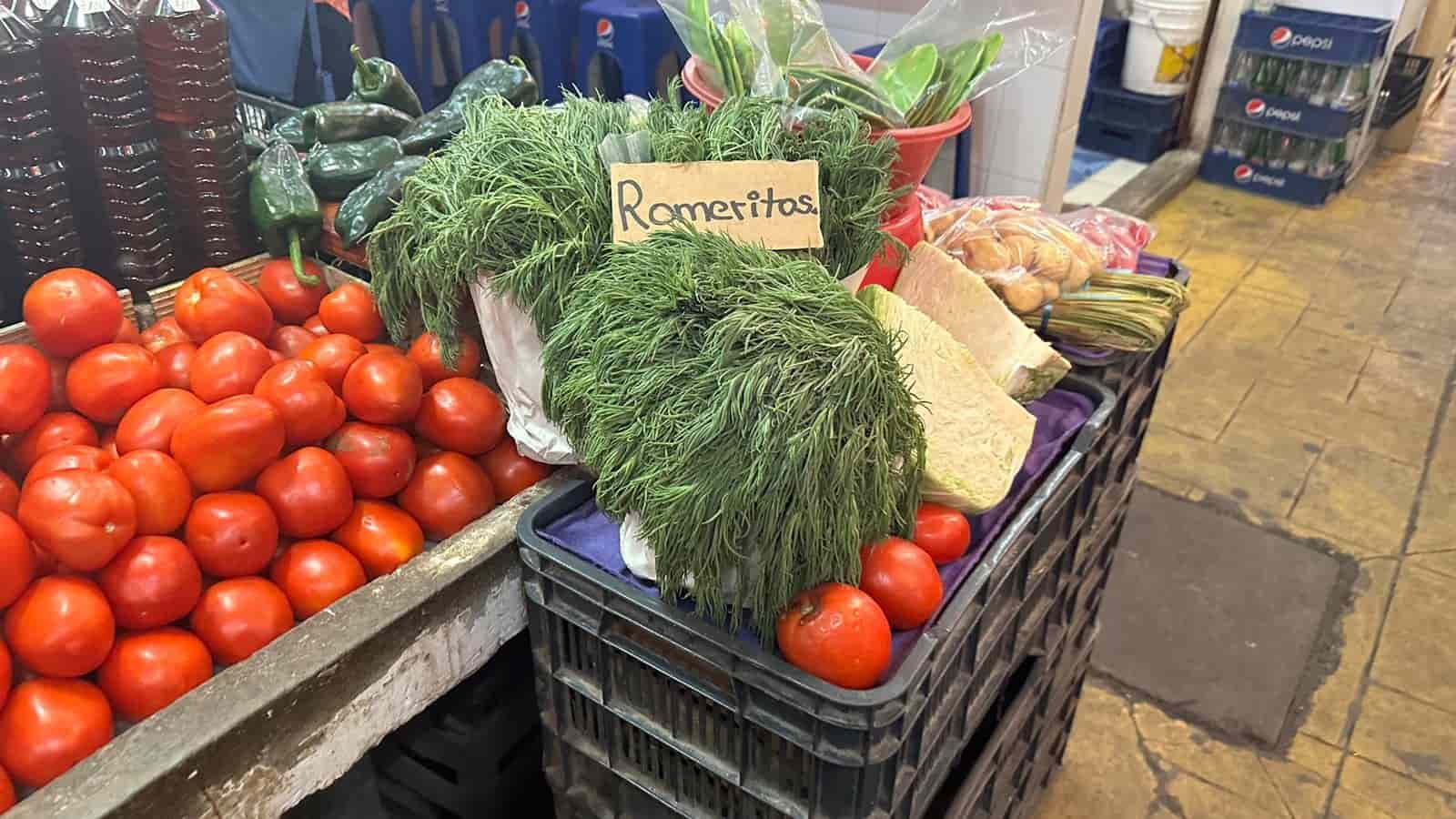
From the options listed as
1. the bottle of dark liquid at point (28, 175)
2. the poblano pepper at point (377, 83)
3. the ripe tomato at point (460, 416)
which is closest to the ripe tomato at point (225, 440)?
the ripe tomato at point (460, 416)

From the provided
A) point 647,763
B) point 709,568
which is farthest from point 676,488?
point 647,763

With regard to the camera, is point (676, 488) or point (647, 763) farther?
point (647, 763)

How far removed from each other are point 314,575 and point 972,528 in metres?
0.77

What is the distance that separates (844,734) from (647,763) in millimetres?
311

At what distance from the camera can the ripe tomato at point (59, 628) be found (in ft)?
3.42

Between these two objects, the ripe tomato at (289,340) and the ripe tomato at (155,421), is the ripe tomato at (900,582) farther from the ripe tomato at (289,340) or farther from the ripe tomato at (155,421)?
the ripe tomato at (289,340)

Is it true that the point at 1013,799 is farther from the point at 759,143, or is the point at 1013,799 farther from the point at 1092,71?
the point at 1092,71

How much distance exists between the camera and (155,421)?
124cm

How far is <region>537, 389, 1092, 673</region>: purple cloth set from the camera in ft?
3.47

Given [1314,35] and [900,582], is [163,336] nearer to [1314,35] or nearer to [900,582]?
[900,582]

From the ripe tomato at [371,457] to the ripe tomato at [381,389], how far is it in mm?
21

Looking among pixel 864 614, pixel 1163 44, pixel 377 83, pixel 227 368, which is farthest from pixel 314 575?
pixel 1163 44

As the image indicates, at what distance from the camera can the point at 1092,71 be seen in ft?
15.8

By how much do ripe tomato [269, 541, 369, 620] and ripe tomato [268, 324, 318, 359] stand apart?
386 millimetres
